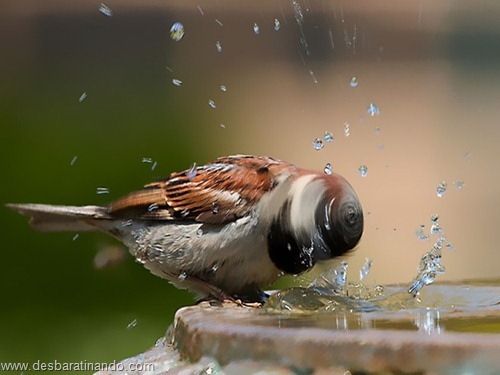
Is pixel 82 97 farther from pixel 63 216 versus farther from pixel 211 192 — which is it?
pixel 211 192

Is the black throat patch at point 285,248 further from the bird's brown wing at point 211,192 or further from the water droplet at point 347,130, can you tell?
the water droplet at point 347,130

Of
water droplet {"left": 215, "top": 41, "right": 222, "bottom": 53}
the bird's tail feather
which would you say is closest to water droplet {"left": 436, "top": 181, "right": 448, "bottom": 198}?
water droplet {"left": 215, "top": 41, "right": 222, "bottom": 53}

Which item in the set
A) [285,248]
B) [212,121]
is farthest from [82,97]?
[285,248]

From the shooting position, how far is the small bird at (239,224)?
2922mm

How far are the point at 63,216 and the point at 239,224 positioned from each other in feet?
Answer: 2.52

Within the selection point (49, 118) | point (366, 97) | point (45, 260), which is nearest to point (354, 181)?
point (366, 97)

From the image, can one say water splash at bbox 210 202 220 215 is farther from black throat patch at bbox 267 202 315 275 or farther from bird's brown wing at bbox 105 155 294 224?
black throat patch at bbox 267 202 315 275

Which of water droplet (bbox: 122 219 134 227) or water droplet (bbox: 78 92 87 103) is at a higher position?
water droplet (bbox: 78 92 87 103)

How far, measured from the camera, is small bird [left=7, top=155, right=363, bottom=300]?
292 cm

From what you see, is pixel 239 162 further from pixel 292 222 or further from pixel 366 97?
pixel 366 97

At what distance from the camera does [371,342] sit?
1852 millimetres

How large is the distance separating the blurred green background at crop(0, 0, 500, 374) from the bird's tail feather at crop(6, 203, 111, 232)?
0.63m

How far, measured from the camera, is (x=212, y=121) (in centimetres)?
623

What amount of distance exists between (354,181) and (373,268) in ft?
6.23
